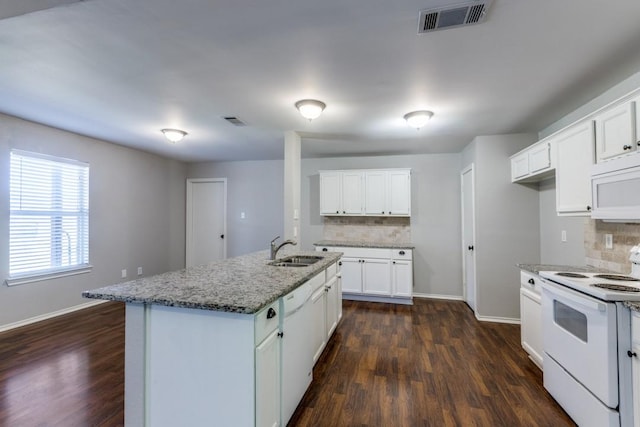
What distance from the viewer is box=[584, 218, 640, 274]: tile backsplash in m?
2.29

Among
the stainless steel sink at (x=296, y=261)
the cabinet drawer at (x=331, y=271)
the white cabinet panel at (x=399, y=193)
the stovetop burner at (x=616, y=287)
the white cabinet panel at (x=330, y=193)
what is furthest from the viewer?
the white cabinet panel at (x=330, y=193)

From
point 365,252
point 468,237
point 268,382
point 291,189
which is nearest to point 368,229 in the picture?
point 365,252

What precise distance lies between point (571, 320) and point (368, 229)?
333 cm

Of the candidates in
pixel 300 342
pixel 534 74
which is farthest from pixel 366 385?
pixel 534 74

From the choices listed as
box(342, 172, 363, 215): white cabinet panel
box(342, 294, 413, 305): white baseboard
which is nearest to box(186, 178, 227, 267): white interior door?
box(342, 172, 363, 215): white cabinet panel

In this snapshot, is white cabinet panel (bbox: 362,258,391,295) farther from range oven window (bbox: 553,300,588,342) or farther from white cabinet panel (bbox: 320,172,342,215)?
range oven window (bbox: 553,300,588,342)

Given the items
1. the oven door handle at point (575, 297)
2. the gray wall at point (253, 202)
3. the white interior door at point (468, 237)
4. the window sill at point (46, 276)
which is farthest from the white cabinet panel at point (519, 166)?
the window sill at point (46, 276)

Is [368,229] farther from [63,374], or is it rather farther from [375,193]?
[63,374]

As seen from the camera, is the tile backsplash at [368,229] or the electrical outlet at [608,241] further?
the tile backsplash at [368,229]

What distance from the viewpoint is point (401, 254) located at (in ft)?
14.5

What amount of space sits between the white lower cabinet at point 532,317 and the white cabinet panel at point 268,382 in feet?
7.20

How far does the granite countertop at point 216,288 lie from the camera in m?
1.47

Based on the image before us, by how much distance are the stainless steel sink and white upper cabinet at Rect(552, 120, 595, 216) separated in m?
2.26

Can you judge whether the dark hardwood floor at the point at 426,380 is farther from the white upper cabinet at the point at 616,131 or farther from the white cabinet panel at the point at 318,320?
the white upper cabinet at the point at 616,131
